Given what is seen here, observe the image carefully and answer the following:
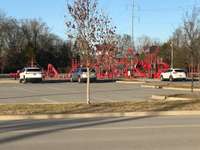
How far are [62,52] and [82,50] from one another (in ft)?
334

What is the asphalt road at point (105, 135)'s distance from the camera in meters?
11.1

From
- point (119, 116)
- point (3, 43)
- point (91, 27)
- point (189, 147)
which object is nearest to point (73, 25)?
point (91, 27)

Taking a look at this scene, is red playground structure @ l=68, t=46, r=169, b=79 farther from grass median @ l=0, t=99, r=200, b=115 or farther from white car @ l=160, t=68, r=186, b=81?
grass median @ l=0, t=99, r=200, b=115

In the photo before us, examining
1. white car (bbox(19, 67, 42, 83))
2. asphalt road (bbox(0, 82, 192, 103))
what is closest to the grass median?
asphalt road (bbox(0, 82, 192, 103))

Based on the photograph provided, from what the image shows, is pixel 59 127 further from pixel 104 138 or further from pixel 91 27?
pixel 91 27

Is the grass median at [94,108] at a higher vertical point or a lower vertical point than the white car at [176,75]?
lower

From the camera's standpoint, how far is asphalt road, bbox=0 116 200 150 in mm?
11133

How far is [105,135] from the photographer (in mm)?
13062

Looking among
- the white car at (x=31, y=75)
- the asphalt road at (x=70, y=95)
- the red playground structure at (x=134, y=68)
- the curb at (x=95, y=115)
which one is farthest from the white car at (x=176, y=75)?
the curb at (x=95, y=115)

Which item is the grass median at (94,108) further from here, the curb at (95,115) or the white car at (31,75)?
the white car at (31,75)

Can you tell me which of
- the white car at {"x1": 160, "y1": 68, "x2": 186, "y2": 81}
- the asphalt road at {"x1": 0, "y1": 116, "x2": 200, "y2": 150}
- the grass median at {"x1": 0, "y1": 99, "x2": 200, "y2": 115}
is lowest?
the asphalt road at {"x1": 0, "y1": 116, "x2": 200, "y2": 150}

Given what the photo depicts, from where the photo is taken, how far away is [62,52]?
123375 millimetres

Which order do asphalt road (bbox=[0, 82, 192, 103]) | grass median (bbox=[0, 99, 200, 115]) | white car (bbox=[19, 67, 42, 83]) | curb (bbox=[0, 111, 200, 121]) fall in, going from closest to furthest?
curb (bbox=[0, 111, 200, 121]) → grass median (bbox=[0, 99, 200, 115]) → asphalt road (bbox=[0, 82, 192, 103]) → white car (bbox=[19, 67, 42, 83])

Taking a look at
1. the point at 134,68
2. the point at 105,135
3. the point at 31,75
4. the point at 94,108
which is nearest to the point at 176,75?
the point at 134,68
